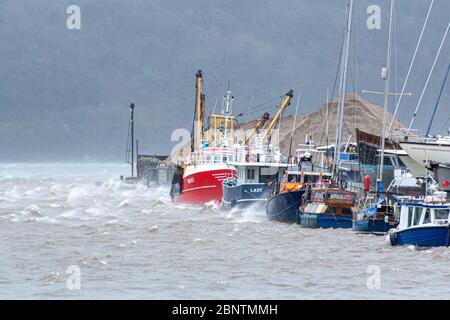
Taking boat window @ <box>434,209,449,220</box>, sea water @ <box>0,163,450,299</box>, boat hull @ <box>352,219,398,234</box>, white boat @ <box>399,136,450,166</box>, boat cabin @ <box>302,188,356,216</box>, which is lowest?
sea water @ <box>0,163,450,299</box>

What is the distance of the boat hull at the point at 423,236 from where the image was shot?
44.6 m

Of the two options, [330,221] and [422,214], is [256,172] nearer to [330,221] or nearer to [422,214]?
[330,221]

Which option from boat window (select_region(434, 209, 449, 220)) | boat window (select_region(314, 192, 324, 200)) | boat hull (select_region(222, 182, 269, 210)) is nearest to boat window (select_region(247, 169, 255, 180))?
boat hull (select_region(222, 182, 269, 210))

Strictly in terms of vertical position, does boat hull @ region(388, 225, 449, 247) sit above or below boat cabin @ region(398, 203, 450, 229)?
below

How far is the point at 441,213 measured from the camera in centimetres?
4488

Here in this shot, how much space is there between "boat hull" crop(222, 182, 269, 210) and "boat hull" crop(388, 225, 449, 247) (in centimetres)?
2822

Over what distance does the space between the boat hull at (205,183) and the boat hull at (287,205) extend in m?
18.3

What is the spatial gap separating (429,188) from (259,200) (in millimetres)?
26433

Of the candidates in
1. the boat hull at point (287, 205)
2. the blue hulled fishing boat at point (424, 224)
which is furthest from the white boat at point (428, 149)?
the blue hulled fishing boat at point (424, 224)

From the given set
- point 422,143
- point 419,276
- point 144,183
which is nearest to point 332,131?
point 144,183

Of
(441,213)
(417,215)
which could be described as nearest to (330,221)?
(417,215)

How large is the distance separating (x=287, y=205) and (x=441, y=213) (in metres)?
18.5

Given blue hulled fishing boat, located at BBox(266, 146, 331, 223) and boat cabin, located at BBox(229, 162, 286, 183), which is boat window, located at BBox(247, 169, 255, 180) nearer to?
boat cabin, located at BBox(229, 162, 286, 183)

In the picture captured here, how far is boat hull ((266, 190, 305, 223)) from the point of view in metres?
62.3
